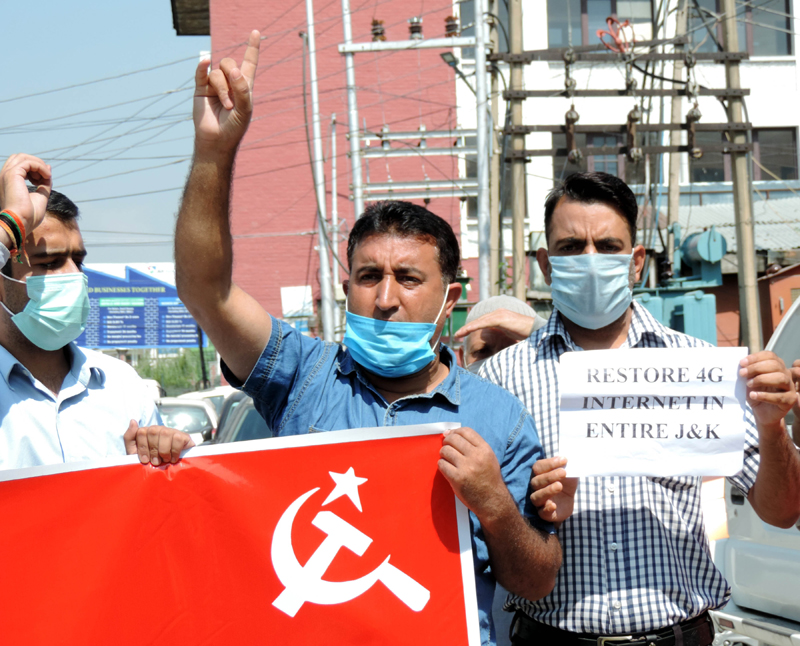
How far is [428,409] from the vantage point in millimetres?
2311

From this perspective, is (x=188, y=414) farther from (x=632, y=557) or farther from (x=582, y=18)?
(x=582, y=18)

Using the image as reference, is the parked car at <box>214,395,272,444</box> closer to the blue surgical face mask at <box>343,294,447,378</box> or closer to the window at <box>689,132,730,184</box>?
the blue surgical face mask at <box>343,294,447,378</box>

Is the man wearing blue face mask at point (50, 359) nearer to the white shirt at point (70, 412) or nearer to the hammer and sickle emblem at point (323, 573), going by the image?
the white shirt at point (70, 412)

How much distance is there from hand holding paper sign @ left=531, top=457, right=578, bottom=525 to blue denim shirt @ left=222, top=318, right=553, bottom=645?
4 centimetres

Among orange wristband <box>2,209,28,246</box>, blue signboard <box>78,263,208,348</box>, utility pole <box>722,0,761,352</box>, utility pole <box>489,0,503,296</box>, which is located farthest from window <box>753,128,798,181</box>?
orange wristband <box>2,209,28,246</box>

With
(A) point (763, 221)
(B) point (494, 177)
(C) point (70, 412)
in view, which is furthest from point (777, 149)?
(C) point (70, 412)

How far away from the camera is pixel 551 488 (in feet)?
7.00

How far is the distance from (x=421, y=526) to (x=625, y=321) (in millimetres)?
1083

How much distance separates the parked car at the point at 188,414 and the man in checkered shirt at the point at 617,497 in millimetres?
8567

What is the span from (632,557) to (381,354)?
98 cm

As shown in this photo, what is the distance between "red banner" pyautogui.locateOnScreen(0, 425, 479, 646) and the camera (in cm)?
214

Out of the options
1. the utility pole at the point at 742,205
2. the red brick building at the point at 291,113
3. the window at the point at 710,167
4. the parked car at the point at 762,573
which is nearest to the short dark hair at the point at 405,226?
the parked car at the point at 762,573

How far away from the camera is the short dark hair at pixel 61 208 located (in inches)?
112

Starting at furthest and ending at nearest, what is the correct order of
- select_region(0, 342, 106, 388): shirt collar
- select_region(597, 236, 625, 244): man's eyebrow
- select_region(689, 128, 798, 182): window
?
select_region(689, 128, 798, 182): window
select_region(597, 236, 625, 244): man's eyebrow
select_region(0, 342, 106, 388): shirt collar
